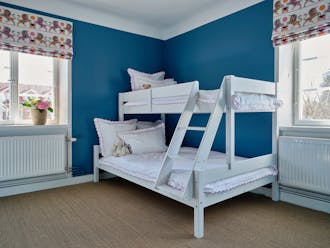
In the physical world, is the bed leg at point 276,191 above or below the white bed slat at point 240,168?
below

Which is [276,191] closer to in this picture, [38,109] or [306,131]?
[306,131]

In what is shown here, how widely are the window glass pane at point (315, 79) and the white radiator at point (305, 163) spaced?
374 mm

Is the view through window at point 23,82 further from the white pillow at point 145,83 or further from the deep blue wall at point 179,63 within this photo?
the white pillow at point 145,83

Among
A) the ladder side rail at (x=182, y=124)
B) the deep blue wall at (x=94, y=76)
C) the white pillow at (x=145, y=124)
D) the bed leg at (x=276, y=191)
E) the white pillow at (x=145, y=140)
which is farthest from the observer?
the white pillow at (x=145, y=124)

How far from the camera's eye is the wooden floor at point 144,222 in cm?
177

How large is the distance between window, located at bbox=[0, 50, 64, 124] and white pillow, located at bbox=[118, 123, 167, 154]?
1.04m

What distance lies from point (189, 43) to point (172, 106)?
147 centimetres

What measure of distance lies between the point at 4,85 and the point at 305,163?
3.48 meters

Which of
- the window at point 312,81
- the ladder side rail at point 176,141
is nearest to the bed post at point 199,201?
the ladder side rail at point 176,141

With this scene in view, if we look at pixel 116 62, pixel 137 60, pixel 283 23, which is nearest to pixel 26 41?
pixel 116 62

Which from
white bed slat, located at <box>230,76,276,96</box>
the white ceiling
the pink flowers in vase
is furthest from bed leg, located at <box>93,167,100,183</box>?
white bed slat, located at <box>230,76,276,96</box>

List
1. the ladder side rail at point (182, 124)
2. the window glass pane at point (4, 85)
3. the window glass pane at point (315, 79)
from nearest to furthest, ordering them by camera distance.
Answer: the ladder side rail at point (182, 124) → the window glass pane at point (315, 79) → the window glass pane at point (4, 85)

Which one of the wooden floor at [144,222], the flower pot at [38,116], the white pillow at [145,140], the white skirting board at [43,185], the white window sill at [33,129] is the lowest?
the wooden floor at [144,222]

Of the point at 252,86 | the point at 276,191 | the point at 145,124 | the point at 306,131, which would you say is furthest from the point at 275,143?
the point at 145,124
